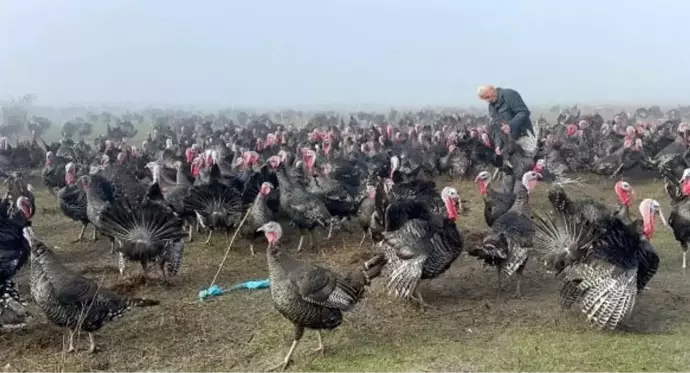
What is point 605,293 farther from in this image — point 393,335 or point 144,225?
point 144,225

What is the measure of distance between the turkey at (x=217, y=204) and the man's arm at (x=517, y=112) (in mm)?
7875

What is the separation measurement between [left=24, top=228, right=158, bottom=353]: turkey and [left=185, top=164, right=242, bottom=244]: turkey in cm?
399

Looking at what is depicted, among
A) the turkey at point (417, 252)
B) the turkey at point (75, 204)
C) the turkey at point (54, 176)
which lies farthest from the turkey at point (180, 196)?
the turkey at point (417, 252)

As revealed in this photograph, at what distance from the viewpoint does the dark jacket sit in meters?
16.4

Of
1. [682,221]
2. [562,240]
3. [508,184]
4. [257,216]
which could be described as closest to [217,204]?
[257,216]

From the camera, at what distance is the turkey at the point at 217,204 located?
1125 centimetres

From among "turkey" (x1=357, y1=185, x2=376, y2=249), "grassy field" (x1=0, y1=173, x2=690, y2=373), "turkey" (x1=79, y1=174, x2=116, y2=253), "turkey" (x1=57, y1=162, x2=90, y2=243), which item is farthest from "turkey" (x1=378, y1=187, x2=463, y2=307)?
"turkey" (x1=57, y1=162, x2=90, y2=243)

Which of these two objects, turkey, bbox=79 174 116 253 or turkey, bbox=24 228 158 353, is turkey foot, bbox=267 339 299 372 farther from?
turkey, bbox=79 174 116 253

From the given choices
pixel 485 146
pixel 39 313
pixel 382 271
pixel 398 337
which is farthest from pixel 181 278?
pixel 485 146

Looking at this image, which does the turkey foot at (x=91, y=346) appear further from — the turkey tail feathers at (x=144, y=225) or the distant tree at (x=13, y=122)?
the distant tree at (x=13, y=122)

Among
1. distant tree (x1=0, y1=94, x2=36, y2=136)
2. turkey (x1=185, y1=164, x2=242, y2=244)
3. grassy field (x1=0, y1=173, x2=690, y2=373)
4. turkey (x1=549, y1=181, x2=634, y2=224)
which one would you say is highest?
turkey (x1=549, y1=181, x2=634, y2=224)

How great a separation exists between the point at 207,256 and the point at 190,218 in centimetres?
141

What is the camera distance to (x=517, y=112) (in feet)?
54.3

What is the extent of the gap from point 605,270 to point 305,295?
3359 millimetres
